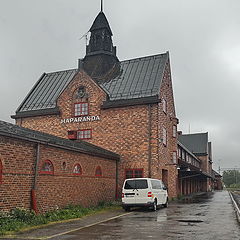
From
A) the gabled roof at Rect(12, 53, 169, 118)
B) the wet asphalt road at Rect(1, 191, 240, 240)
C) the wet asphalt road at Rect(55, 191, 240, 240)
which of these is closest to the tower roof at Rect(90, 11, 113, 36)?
the gabled roof at Rect(12, 53, 169, 118)

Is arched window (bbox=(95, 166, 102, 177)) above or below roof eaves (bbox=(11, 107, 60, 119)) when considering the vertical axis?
below

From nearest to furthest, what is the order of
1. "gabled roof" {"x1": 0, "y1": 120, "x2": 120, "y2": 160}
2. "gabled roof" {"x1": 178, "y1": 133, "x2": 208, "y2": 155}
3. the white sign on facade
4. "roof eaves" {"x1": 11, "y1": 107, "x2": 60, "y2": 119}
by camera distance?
"gabled roof" {"x1": 0, "y1": 120, "x2": 120, "y2": 160} < the white sign on facade < "roof eaves" {"x1": 11, "y1": 107, "x2": 60, "y2": 119} < "gabled roof" {"x1": 178, "y1": 133, "x2": 208, "y2": 155}

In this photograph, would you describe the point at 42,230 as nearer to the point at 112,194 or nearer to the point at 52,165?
the point at 52,165

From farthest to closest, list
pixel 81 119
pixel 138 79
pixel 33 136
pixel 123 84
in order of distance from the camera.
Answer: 1. pixel 123 84
2. pixel 138 79
3. pixel 81 119
4. pixel 33 136

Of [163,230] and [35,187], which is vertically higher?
[35,187]

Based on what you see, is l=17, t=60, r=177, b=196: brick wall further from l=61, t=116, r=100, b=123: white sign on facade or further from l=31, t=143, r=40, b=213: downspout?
l=31, t=143, r=40, b=213: downspout

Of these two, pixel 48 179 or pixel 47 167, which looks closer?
pixel 48 179

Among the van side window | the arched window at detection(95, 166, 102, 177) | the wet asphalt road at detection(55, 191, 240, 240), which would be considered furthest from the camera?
the arched window at detection(95, 166, 102, 177)

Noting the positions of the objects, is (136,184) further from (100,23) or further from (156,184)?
(100,23)

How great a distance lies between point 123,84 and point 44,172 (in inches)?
541

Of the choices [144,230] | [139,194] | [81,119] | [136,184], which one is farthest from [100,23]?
[144,230]

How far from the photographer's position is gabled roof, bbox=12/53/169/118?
25.8m

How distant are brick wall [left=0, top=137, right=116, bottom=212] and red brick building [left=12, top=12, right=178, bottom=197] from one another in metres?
3.68

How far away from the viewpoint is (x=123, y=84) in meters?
27.3
